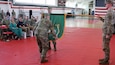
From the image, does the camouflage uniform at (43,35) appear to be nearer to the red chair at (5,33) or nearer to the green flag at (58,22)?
the green flag at (58,22)

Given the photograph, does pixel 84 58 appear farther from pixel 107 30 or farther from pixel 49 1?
pixel 49 1

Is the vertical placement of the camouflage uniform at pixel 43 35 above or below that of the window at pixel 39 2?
below

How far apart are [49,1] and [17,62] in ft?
53.8

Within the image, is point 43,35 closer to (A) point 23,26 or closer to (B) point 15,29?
(B) point 15,29

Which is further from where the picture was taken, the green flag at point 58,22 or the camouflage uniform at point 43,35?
the green flag at point 58,22

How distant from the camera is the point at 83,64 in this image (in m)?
4.90

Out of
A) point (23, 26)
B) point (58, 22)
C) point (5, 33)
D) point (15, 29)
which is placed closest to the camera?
point (58, 22)

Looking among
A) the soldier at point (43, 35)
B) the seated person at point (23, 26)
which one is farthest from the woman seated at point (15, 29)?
the soldier at point (43, 35)

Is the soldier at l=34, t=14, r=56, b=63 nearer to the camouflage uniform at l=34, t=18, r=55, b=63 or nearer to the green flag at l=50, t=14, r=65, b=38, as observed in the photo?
the camouflage uniform at l=34, t=18, r=55, b=63

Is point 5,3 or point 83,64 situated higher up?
point 5,3

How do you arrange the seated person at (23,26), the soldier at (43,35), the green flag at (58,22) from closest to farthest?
the soldier at (43,35) < the green flag at (58,22) < the seated person at (23,26)

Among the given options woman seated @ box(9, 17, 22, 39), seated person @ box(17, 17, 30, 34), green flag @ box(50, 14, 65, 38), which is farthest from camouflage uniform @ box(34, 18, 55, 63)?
seated person @ box(17, 17, 30, 34)

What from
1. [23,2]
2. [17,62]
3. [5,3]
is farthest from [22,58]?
[23,2]

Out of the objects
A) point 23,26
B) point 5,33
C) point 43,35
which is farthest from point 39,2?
point 43,35
